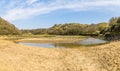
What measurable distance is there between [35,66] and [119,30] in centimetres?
9552

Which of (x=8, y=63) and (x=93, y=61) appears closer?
(x=8, y=63)

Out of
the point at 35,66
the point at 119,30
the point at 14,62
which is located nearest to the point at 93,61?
the point at 35,66

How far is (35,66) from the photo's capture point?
65.9ft

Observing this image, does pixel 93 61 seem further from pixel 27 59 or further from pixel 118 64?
pixel 27 59

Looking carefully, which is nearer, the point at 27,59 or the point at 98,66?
the point at 98,66

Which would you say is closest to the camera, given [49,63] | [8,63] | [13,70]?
[13,70]

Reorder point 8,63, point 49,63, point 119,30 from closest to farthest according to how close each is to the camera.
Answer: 1. point 8,63
2. point 49,63
3. point 119,30

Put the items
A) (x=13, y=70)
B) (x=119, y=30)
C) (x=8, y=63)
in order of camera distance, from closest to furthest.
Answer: (x=13, y=70)
(x=8, y=63)
(x=119, y=30)

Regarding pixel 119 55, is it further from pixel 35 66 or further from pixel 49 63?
pixel 35 66

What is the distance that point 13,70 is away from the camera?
707 inches

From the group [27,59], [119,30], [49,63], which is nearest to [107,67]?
[49,63]

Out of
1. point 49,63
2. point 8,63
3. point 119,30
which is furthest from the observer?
point 119,30

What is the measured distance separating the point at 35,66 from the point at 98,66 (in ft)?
16.6

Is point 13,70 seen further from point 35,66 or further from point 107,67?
point 107,67
